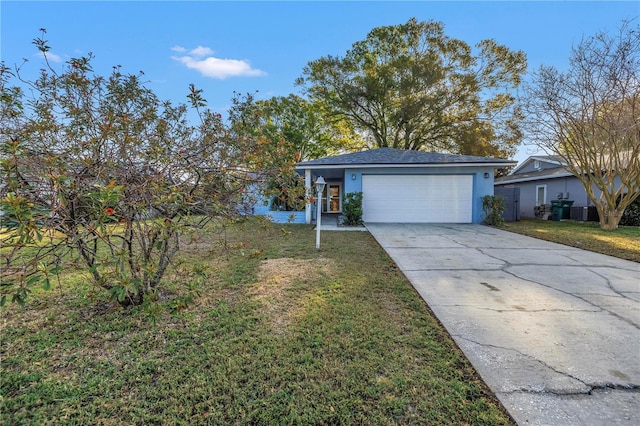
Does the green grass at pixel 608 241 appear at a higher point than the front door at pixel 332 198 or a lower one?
lower

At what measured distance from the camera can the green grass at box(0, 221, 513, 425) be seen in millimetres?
1878

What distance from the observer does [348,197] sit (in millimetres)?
11758

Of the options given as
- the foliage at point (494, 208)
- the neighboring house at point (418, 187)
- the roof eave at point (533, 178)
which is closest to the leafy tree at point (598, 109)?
the neighboring house at point (418, 187)

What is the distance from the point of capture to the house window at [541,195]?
1709cm

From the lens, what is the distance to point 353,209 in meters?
11.6

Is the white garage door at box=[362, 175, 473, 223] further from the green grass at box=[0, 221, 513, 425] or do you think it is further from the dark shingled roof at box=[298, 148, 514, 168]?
the green grass at box=[0, 221, 513, 425]

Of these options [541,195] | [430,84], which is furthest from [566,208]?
[430,84]

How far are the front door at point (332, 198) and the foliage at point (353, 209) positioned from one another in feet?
21.0

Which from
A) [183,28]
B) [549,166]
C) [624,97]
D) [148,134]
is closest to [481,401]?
[148,134]

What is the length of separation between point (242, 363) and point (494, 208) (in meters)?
11.8

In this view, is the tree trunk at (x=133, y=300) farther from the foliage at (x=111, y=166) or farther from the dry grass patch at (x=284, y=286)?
the dry grass patch at (x=284, y=286)

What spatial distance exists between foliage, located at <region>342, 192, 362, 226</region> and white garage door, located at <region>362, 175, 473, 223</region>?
82 centimetres

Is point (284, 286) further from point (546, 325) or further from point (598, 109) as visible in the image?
point (598, 109)

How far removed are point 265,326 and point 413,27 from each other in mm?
23481
